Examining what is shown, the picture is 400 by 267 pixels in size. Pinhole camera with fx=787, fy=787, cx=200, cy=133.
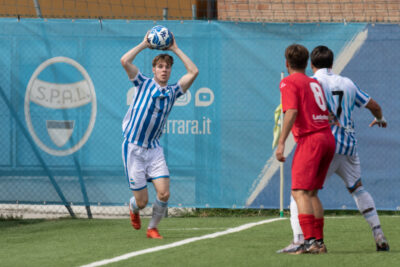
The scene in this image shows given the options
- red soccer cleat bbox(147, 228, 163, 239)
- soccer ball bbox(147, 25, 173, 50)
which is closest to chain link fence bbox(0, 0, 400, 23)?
soccer ball bbox(147, 25, 173, 50)

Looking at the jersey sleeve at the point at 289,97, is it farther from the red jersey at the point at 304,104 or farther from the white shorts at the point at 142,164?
the white shorts at the point at 142,164

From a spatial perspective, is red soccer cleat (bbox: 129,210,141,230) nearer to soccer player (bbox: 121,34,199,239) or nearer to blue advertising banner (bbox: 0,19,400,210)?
soccer player (bbox: 121,34,199,239)

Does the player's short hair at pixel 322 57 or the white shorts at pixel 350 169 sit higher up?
the player's short hair at pixel 322 57

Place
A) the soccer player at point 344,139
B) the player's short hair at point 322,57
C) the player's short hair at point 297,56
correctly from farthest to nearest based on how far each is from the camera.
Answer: the player's short hair at point 322,57
the soccer player at point 344,139
the player's short hair at point 297,56

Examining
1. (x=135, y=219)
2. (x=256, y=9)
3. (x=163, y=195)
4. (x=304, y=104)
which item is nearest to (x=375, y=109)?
(x=304, y=104)

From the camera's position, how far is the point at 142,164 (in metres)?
8.58

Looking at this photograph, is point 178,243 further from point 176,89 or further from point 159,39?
point 159,39

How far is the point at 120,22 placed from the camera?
11094 millimetres

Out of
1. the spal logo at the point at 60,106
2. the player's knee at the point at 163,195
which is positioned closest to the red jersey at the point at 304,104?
the player's knee at the point at 163,195

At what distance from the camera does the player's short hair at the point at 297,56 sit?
6.98 metres

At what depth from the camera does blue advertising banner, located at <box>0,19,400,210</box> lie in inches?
432

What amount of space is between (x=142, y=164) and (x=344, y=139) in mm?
2415

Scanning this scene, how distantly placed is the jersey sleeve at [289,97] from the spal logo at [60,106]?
4841mm

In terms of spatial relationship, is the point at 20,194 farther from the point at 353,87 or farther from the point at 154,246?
the point at 353,87
